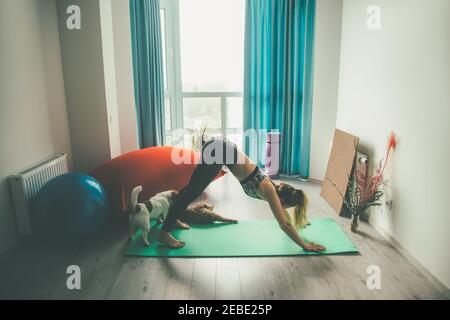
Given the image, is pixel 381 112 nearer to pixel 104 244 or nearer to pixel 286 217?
pixel 286 217

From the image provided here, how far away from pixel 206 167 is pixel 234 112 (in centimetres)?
235

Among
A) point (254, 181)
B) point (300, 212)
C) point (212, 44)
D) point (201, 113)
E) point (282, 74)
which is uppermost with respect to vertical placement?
point (212, 44)

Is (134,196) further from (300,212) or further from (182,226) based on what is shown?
(300,212)

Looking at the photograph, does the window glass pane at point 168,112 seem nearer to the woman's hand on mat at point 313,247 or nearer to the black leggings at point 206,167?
the black leggings at point 206,167

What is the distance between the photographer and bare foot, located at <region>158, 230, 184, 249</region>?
2.56 meters

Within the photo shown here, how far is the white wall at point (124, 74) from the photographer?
394cm

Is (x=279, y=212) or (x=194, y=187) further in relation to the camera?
(x=194, y=187)

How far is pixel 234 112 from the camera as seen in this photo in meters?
4.71

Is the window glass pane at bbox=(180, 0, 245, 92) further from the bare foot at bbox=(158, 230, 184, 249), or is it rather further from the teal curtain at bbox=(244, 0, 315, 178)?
the bare foot at bbox=(158, 230, 184, 249)

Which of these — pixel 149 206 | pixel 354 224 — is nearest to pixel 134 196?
pixel 149 206

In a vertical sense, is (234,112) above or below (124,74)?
below
